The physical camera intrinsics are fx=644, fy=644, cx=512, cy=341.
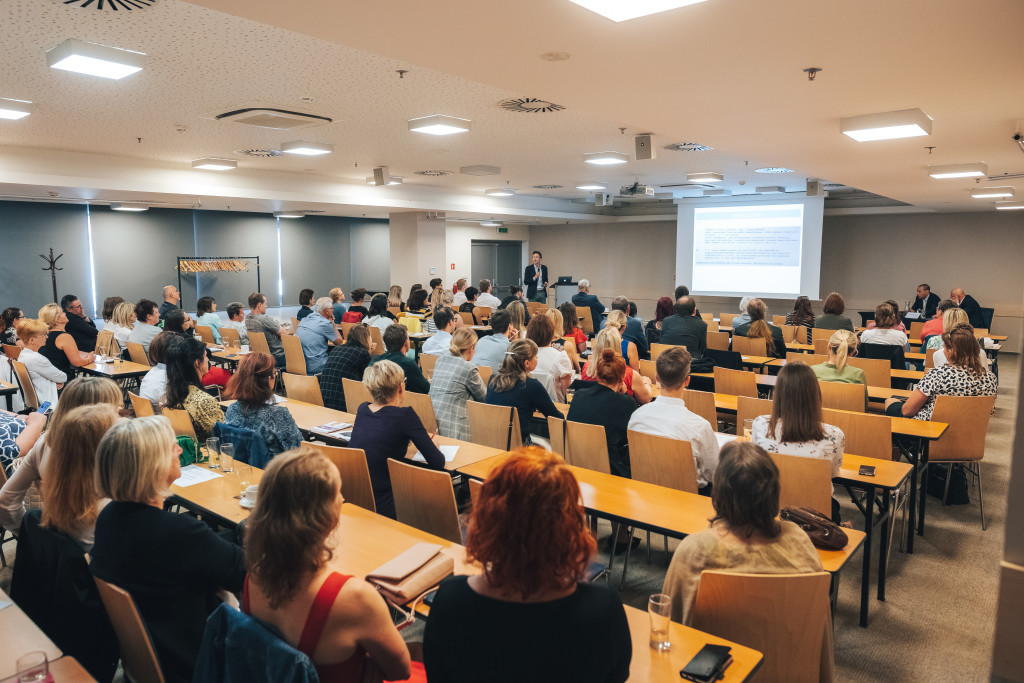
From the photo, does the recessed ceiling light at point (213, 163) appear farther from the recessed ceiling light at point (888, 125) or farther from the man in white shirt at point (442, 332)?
the recessed ceiling light at point (888, 125)

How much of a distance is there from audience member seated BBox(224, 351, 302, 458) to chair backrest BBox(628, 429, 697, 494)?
197 cm

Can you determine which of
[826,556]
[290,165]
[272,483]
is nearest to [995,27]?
[826,556]

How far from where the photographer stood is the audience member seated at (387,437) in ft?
11.1

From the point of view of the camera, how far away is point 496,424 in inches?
170

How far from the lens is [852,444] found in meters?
4.09

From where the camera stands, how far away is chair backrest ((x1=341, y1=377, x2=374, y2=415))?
514 centimetres

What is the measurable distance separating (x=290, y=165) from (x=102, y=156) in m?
2.43

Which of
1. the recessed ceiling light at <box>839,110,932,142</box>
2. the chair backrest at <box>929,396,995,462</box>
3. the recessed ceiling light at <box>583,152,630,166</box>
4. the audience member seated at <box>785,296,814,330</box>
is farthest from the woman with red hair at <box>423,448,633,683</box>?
the audience member seated at <box>785,296,814,330</box>

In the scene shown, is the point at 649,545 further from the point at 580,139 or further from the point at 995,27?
the point at 580,139

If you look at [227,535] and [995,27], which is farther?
[227,535]

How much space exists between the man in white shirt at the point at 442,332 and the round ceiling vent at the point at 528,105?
2118mm

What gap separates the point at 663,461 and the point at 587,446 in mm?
508

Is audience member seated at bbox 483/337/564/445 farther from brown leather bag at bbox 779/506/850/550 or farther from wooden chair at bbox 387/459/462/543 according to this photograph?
brown leather bag at bbox 779/506/850/550

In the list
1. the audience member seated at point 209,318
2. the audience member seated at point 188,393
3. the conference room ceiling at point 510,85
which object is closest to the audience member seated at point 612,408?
the conference room ceiling at point 510,85
